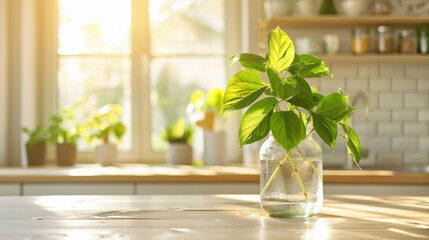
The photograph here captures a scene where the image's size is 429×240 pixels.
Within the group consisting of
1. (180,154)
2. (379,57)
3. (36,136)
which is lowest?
(180,154)

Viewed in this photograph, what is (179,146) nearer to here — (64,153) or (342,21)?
(64,153)

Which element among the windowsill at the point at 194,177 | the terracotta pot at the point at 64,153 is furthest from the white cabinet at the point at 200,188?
the terracotta pot at the point at 64,153

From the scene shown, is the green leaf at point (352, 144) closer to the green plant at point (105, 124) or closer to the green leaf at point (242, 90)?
the green leaf at point (242, 90)

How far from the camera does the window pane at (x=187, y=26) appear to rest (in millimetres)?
3676

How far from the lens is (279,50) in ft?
3.80

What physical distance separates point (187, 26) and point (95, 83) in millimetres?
736

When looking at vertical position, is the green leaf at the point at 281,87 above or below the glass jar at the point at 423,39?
below

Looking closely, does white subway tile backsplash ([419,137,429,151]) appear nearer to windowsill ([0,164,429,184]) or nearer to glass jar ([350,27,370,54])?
glass jar ([350,27,370,54])

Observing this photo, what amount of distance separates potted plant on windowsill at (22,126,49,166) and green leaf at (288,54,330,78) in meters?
2.40

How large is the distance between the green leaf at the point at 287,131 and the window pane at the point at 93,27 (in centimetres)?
271

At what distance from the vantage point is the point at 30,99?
3504mm

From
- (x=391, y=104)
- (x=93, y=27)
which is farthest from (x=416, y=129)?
(x=93, y=27)

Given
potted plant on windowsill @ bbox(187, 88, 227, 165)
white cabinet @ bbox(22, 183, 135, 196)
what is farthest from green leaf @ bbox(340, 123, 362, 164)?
potted plant on windowsill @ bbox(187, 88, 227, 165)

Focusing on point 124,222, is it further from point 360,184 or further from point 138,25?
point 138,25
